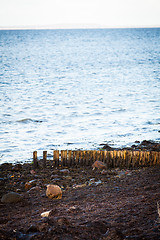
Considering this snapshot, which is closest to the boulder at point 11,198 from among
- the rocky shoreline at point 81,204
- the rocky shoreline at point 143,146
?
the rocky shoreline at point 81,204

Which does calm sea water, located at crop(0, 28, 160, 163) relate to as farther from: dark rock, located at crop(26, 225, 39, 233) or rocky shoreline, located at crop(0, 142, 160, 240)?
dark rock, located at crop(26, 225, 39, 233)

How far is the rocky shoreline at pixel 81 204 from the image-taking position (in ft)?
13.0

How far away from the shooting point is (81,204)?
566 cm

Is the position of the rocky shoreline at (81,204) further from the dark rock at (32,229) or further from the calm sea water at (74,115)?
the calm sea water at (74,115)

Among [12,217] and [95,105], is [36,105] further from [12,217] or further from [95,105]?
[12,217]

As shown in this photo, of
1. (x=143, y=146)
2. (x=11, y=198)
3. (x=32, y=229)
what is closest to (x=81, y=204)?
(x=11, y=198)

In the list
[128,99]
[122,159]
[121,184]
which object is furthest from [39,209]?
[128,99]

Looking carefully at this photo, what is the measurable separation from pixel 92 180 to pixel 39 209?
2491 millimetres

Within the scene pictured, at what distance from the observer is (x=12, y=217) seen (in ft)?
16.9

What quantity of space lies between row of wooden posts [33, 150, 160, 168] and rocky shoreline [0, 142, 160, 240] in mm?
239

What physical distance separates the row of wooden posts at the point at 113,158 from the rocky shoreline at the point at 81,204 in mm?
239

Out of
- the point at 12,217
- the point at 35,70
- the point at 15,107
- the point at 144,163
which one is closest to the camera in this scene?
the point at 12,217

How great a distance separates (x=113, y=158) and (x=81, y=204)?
11.0 ft

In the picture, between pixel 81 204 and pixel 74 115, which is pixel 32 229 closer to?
pixel 81 204
